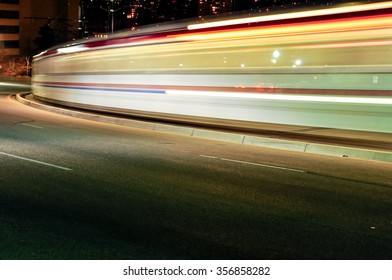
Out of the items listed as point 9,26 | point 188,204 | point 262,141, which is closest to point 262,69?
point 262,141

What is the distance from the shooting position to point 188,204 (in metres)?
7.27

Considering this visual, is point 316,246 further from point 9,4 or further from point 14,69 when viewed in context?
point 9,4

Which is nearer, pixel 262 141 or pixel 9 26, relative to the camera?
pixel 262 141

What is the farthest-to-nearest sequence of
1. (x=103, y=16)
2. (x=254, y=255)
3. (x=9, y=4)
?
(x=9, y=4), (x=103, y=16), (x=254, y=255)

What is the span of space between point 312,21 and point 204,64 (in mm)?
4125

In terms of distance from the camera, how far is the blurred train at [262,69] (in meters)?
12.1

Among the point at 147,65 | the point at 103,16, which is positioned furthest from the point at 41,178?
the point at 103,16

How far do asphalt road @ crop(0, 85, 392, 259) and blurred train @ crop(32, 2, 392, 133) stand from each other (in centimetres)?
180

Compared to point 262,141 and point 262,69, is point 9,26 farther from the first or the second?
point 262,141

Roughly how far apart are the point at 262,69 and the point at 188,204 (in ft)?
26.2

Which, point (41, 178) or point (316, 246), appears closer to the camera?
point (316, 246)

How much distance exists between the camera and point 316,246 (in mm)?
5570

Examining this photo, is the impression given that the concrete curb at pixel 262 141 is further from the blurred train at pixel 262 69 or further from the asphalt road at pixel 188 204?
the blurred train at pixel 262 69

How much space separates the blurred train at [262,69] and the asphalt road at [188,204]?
1.80 metres
